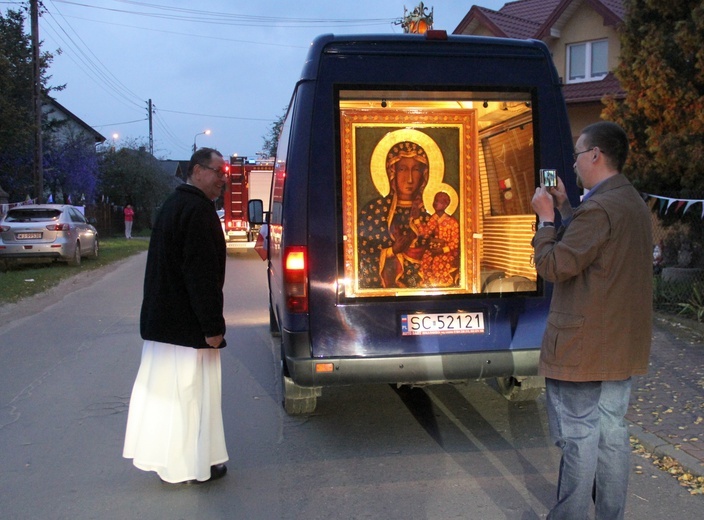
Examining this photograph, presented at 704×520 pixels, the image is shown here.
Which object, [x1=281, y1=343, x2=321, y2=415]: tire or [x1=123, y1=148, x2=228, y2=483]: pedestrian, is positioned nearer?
[x1=123, y1=148, x2=228, y2=483]: pedestrian

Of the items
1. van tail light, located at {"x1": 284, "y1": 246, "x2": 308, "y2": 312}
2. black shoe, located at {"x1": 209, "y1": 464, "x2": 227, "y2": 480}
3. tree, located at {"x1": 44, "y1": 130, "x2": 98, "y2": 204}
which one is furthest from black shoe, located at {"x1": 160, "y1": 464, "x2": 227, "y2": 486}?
tree, located at {"x1": 44, "y1": 130, "x2": 98, "y2": 204}

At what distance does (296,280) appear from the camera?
15.5 ft

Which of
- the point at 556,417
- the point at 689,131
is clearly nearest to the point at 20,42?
the point at 689,131

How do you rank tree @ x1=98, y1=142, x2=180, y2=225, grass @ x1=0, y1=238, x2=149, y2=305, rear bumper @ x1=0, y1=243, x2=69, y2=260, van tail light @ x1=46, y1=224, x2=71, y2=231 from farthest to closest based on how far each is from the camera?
tree @ x1=98, y1=142, x2=180, y2=225 < van tail light @ x1=46, y1=224, x2=71, y2=231 < rear bumper @ x1=0, y1=243, x2=69, y2=260 < grass @ x1=0, y1=238, x2=149, y2=305

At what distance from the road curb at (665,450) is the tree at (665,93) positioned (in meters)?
6.23

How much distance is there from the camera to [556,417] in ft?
10.7

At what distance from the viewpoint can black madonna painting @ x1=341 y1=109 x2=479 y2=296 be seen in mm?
5602

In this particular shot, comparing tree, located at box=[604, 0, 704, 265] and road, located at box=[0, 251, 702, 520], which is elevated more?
tree, located at box=[604, 0, 704, 265]

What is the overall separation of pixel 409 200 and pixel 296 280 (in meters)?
1.48

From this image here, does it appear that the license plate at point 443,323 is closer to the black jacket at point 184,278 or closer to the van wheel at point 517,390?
the van wheel at point 517,390

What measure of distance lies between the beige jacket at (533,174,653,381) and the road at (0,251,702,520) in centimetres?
136

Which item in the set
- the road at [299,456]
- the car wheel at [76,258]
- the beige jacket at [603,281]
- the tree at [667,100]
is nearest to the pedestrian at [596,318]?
the beige jacket at [603,281]

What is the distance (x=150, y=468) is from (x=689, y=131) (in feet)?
31.0

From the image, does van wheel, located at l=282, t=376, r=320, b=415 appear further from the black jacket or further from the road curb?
the road curb
